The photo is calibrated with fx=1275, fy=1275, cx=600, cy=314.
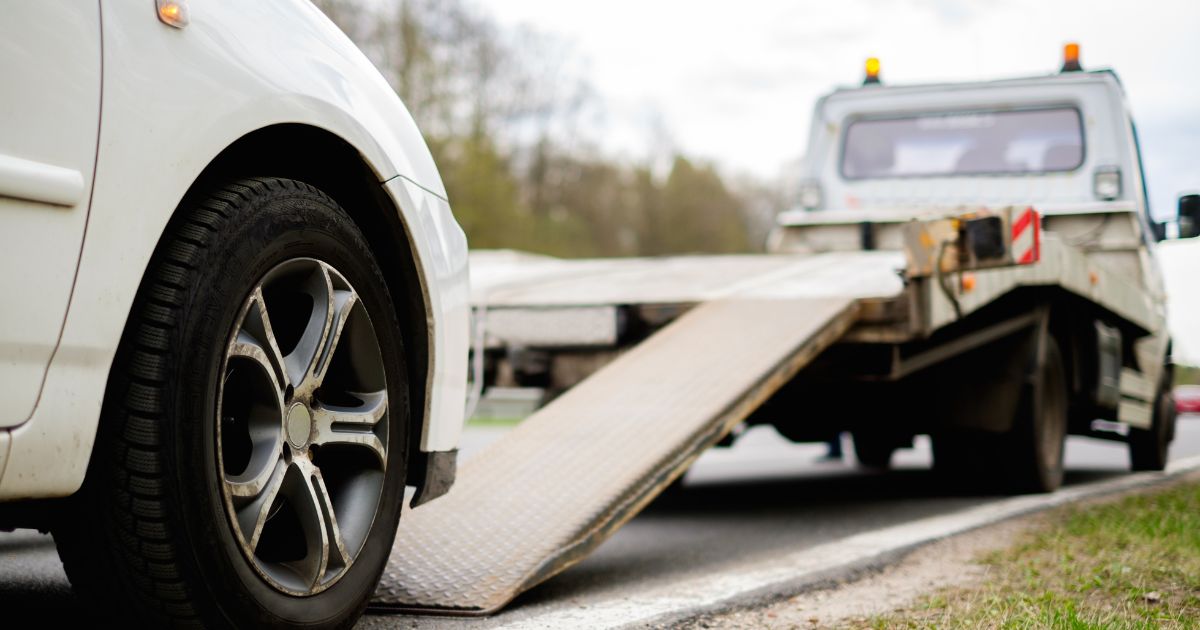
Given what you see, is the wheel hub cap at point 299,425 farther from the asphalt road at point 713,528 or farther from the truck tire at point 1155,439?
the truck tire at point 1155,439

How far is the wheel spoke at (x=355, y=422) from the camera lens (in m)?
2.54

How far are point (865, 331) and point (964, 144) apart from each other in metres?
3.57

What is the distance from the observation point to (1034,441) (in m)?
6.37

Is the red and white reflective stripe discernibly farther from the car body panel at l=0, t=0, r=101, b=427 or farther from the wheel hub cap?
the car body panel at l=0, t=0, r=101, b=427

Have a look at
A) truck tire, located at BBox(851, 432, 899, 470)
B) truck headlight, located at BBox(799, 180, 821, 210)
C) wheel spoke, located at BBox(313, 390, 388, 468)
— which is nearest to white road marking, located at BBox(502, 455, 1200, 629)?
wheel spoke, located at BBox(313, 390, 388, 468)

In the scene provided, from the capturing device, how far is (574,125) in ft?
114

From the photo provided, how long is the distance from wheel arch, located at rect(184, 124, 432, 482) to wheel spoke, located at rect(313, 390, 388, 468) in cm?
20

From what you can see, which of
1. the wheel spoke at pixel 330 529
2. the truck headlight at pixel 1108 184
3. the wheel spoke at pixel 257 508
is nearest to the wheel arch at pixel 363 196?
the wheel spoke at pixel 330 529

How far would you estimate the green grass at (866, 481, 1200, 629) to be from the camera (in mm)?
3064

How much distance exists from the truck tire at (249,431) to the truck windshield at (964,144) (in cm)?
638

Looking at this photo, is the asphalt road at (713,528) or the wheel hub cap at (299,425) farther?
the asphalt road at (713,528)

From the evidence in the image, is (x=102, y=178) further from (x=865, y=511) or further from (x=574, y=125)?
(x=574, y=125)

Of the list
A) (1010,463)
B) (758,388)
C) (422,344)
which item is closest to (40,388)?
(422,344)

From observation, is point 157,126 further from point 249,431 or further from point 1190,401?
point 1190,401
